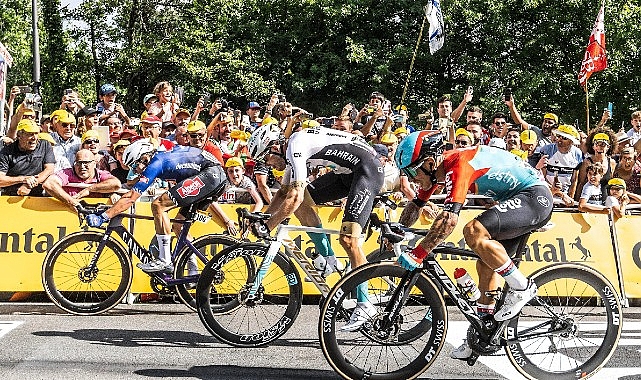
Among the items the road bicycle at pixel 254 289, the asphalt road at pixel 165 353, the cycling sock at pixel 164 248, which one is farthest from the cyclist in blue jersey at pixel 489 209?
the cycling sock at pixel 164 248

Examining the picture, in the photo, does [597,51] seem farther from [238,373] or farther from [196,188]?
[238,373]

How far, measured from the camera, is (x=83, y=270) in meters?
8.63

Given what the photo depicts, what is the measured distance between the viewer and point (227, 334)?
23.2 feet

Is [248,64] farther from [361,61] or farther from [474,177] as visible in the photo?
[474,177]

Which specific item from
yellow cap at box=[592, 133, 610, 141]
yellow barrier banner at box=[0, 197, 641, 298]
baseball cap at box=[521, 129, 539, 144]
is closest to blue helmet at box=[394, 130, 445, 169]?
yellow barrier banner at box=[0, 197, 641, 298]

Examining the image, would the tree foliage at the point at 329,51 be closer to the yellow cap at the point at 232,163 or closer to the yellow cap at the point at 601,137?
the yellow cap at the point at 601,137

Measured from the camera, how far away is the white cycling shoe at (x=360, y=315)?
6.03 metres

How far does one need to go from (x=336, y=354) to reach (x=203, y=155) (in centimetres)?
339

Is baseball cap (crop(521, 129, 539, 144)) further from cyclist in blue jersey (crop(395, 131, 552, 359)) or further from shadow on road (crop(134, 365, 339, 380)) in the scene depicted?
shadow on road (crop(134, 365, 339, 380))

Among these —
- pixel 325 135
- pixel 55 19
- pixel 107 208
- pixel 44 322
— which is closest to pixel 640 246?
pixel 325 135

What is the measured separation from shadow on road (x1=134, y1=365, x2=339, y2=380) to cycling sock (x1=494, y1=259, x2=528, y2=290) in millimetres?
1488

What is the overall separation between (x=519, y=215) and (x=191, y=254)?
366 centimetres

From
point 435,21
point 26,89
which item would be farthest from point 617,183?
point 26,89

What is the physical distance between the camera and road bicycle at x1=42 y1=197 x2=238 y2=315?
8469 millimetres
